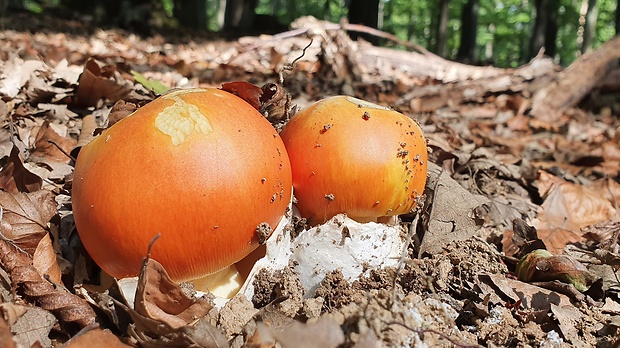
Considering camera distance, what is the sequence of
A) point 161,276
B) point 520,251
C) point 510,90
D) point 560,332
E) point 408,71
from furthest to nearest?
point 408,71 → point 510,90 → point 520,251 → point 560,332 → point 161,276

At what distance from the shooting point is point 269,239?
73.9 inches

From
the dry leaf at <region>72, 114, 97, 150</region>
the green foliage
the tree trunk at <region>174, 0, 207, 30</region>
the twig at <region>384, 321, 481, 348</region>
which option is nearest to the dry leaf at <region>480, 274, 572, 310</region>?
the twig at <region>384, 321, 481, 348</region>

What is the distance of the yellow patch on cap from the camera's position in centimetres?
162

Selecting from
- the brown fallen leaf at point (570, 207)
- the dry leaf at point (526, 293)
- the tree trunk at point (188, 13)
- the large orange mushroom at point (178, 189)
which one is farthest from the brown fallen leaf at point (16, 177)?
A: the tree trunk at point (188, 13)

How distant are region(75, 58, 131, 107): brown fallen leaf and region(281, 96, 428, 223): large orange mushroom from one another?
1.85 metres

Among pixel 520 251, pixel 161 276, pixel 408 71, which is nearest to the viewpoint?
pixel 161 276

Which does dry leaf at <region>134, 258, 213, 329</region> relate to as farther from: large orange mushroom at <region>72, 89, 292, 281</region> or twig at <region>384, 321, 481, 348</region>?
twig at <region>384, 321, 481, 348</region>

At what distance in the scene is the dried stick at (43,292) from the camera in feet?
5.56

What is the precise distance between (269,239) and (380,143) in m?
0.56

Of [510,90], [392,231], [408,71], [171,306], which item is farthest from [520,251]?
[408,71]

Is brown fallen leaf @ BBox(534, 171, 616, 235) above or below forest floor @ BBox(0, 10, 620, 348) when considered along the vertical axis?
below

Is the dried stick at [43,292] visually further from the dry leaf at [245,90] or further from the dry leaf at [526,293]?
the dry leaf at [526,293]

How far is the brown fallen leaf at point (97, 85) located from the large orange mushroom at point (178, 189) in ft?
5.67

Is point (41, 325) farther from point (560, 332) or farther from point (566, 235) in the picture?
point (566, 235)
